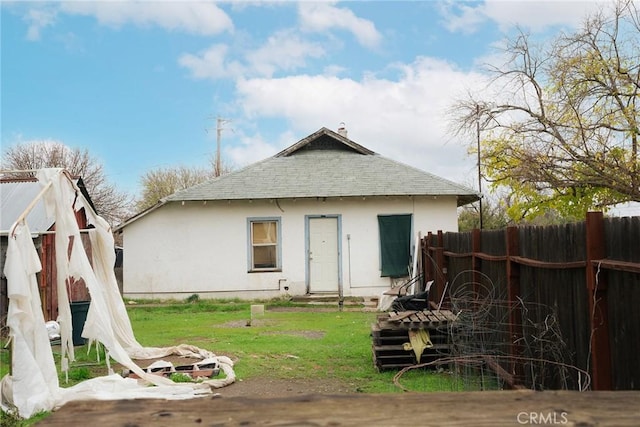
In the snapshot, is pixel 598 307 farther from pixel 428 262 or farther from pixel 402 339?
pixel 428 262

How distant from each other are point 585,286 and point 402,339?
3.95m

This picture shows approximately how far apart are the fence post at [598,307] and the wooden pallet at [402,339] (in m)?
3.84

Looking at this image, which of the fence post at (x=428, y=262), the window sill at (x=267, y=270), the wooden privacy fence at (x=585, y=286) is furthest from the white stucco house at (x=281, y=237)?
the wooden privacy fence at (x=585, y=286)

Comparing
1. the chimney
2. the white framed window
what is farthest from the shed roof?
the chimney

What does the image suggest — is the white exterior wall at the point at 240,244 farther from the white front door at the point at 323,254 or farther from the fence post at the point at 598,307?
the fence post at the point at 598,307

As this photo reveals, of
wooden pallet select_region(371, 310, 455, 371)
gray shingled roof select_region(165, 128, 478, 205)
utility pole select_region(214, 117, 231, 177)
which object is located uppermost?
utility pole select_region(214, 117, 231, 177)

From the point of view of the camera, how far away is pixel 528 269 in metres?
5.75

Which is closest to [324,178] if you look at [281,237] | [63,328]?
[281,237]

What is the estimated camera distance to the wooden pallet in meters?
7.97

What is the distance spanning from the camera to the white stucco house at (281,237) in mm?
Result: 18109

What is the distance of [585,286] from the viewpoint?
4.43 meters

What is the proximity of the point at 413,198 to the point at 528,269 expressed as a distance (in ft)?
41.2

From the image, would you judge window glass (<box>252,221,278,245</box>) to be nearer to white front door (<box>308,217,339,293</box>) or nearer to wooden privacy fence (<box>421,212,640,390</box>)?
white front door (<box>308,217,339,293</box>)

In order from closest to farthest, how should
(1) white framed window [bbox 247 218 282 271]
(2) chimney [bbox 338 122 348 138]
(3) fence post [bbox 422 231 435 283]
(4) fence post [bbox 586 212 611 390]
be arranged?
1. (4) fence post [bbox 586 212 611 390]
2. (3) fence post [bbox 422 231 435 283]
3. (1) white framed window [bbox 247 218 282 271]
4. (2) chimney [bbox 338 122 348 138]
